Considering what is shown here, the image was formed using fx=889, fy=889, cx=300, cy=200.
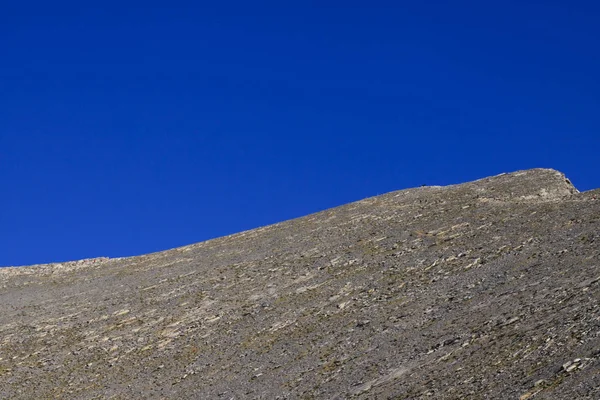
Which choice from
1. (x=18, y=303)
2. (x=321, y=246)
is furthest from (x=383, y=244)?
(x=18, y=303)

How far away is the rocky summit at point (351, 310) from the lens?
24.0 metres

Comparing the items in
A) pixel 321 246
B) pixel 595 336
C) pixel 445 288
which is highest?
pixel 321 246

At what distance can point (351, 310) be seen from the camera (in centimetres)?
3259

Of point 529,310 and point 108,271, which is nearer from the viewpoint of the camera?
point 529,310

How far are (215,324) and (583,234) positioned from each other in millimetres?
14774

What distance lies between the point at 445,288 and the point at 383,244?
327 inches

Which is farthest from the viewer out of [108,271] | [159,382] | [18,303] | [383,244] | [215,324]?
[108,271]

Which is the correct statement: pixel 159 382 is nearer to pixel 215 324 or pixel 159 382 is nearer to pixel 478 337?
pixel 215 324

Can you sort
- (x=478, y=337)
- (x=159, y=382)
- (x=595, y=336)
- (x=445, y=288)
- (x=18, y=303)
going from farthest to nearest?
(x=18, y=303) < (x=445, y=288) < (x=159, y=382) < (x=478, y=337) < (x=595, y=336)

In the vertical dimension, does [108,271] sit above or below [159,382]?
above

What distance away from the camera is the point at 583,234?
34.7 metres

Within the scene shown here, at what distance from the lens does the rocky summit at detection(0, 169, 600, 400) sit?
24016 millimetres

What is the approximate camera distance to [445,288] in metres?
32.3

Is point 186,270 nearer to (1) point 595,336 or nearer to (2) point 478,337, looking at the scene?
(2) point 478,337
